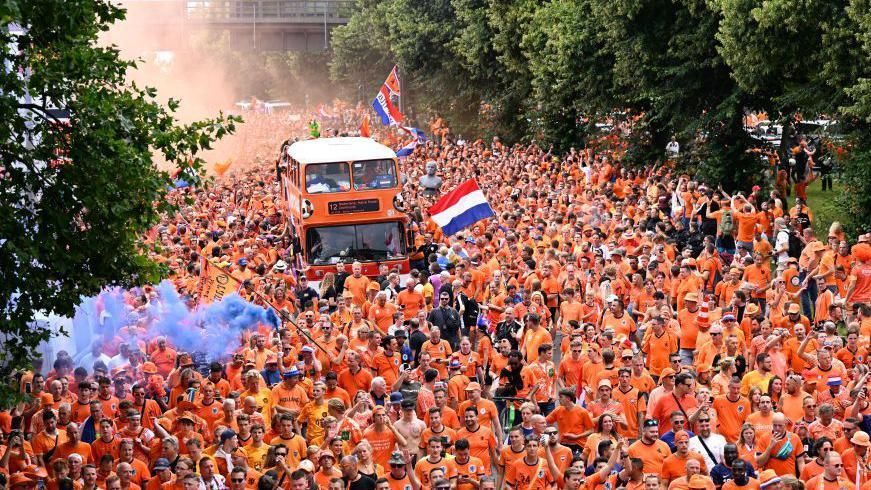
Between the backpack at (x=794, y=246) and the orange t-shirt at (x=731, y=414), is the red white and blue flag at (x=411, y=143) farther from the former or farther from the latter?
the orange t-shirt at (x=731, y=414)

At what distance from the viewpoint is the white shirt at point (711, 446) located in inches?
504

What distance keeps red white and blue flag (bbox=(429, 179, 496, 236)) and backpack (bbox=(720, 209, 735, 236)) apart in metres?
3.75

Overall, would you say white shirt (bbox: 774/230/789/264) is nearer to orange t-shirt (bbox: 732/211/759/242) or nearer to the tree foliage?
orange t-shirt (bbox: 732/211/759/242)

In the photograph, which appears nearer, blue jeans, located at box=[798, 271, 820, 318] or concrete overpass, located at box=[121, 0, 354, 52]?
blue jeans, located at box=[798, 271, 820, 318]

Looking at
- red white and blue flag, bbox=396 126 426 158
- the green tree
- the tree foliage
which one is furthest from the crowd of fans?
red white and blue flag, bbox=396 126 426 158

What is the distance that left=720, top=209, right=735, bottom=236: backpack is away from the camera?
23.9 meters

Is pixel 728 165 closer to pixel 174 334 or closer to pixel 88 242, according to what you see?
pixel 174 334

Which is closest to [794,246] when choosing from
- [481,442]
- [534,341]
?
[534,341]

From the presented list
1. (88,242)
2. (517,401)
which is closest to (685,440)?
(517,401)

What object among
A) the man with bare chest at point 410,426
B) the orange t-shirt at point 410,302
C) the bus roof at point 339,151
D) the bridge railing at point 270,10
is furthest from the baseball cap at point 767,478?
the bridge railing at point 270,10

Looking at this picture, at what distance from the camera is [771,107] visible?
1194 inches

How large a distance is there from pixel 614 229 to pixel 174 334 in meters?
9.28

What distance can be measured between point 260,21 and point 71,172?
70419 millimetres

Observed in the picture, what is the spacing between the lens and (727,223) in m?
23.9
